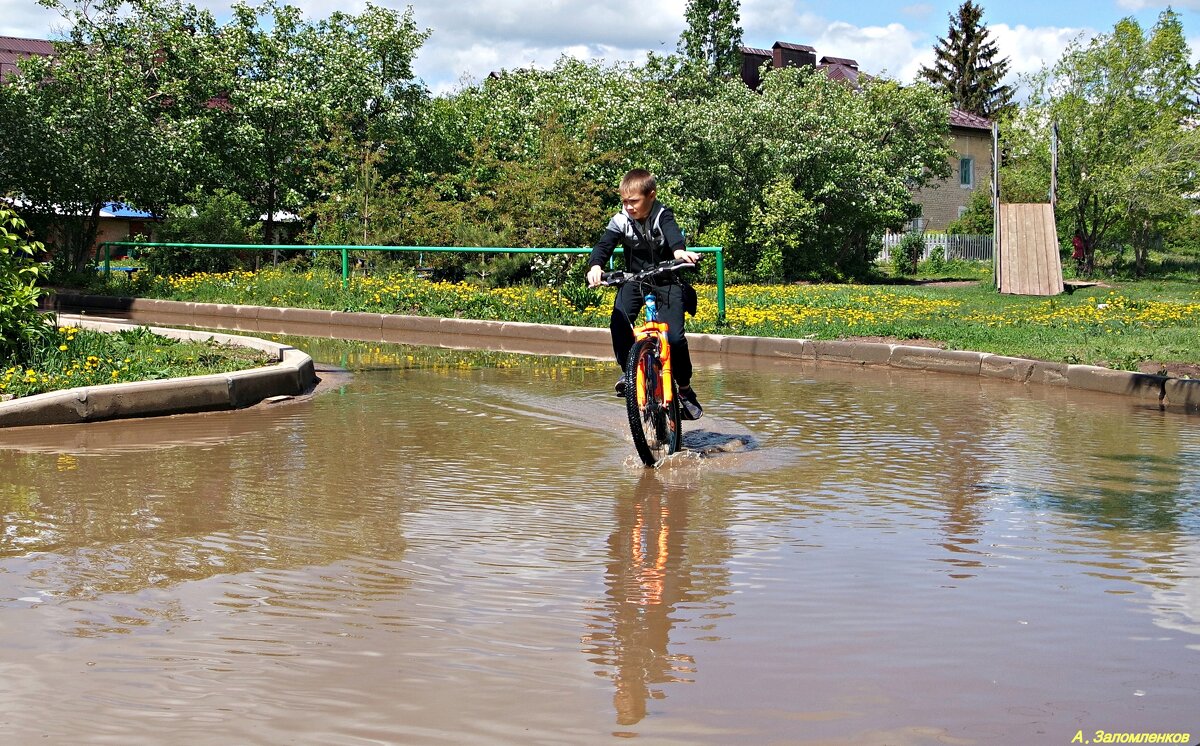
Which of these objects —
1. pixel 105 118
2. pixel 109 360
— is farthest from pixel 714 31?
pixel 109 360

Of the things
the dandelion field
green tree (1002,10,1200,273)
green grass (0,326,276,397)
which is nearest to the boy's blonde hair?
green grass (0,326,276,397)

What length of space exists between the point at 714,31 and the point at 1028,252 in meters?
17.6

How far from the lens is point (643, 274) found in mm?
8016

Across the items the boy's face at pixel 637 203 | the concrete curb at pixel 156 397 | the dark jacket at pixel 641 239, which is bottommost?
the concrete curb at pixel 156 397

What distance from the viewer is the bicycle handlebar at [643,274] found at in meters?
7.95

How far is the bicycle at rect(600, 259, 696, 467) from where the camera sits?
777 centimetres

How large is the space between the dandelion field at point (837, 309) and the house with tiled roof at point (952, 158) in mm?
36864

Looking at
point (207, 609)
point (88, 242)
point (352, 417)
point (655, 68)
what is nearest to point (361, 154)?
point (88, 242)

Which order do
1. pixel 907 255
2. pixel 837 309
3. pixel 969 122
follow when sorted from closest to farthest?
pixel 837 309 < pixel 907 255 < pixel 969 122

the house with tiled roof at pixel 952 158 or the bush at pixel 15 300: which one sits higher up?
the house with tiled roof at pixel 952 158

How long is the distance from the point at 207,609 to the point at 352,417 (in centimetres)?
540

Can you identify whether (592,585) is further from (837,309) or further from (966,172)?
(966,172)

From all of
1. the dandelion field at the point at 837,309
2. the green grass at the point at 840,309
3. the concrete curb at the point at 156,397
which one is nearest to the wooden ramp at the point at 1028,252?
the green grass at the point at 840,309

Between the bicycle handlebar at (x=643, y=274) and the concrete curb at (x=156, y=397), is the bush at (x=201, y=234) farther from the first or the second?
the bicycle handlebar at (x=643, y=274)
